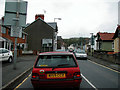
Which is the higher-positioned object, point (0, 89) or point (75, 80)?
point (75, 80)

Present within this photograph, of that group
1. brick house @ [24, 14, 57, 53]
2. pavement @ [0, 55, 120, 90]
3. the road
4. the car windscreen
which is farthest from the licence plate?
brick house @ [24, 14, 57, 53]

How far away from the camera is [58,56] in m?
4.39

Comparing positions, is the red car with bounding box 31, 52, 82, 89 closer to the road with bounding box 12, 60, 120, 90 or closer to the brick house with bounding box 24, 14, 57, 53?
the road with bounding box 12, 60, 120, 90

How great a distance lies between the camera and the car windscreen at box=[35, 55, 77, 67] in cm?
414

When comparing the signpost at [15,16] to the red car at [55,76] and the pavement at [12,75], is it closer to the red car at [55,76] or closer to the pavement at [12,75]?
the pavement at [12,75]

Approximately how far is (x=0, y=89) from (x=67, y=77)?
259 cm

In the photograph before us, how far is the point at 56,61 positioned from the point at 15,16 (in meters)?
6.21

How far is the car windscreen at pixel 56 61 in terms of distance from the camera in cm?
414

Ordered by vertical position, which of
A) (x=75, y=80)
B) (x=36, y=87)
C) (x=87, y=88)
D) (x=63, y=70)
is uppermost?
(x=63, y=70)

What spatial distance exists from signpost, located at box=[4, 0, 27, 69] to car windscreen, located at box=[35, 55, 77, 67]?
17.2 ft

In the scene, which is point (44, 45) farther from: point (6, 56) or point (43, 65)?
point (43, 65)

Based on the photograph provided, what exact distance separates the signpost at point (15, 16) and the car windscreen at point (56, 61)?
5.25 m

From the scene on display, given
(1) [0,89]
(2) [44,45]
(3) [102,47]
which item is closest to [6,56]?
(1) [0,89]

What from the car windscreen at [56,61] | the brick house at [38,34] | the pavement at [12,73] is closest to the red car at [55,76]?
the car windscreen at [56,61]
